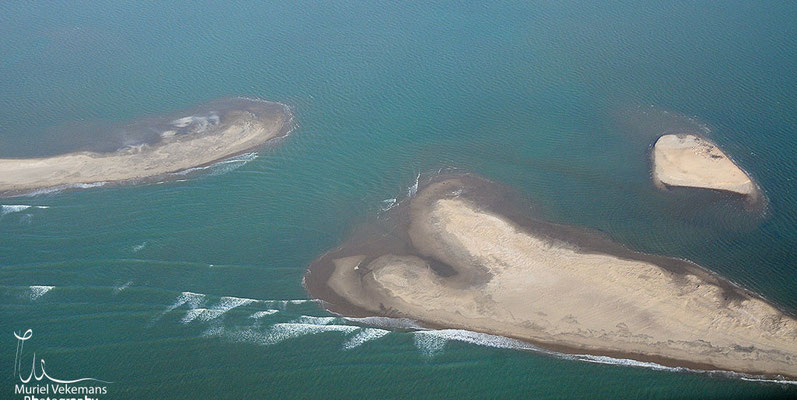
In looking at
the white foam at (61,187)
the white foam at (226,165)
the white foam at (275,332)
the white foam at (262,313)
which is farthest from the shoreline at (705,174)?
the white foam at (61,187)

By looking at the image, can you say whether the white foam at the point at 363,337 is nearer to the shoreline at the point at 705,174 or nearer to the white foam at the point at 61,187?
the shoreline at the point at 705,174

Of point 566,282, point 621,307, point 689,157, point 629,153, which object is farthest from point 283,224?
point 689,157

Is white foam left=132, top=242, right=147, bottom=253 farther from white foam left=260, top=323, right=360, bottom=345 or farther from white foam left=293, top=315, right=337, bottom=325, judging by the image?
white foam left=293, top=315, right=337, bottom=325

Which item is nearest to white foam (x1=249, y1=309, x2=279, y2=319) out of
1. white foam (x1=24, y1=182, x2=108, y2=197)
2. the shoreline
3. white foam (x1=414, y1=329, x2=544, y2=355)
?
white foam (x1=414, y1=329, x2=544, y2=355)

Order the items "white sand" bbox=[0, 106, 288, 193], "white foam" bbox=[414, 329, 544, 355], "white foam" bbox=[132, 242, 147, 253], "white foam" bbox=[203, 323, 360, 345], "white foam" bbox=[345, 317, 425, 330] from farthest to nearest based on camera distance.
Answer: "white sand" bbox=[0, 106, 288, 193] → "white foam" bbox=[132, 242, 147, 253] → "white foam" bbox=[345, 317, 425, 330] → "white foam" bbox=[203, 323, 360, 345] → "white foam" bbox=[414, 329, 544, 355]

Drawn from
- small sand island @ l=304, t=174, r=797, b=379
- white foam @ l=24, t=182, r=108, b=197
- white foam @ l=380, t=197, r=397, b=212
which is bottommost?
small sand island @ l=304, t=174, r=797, b=379

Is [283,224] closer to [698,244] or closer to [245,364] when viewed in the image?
[245,364]
